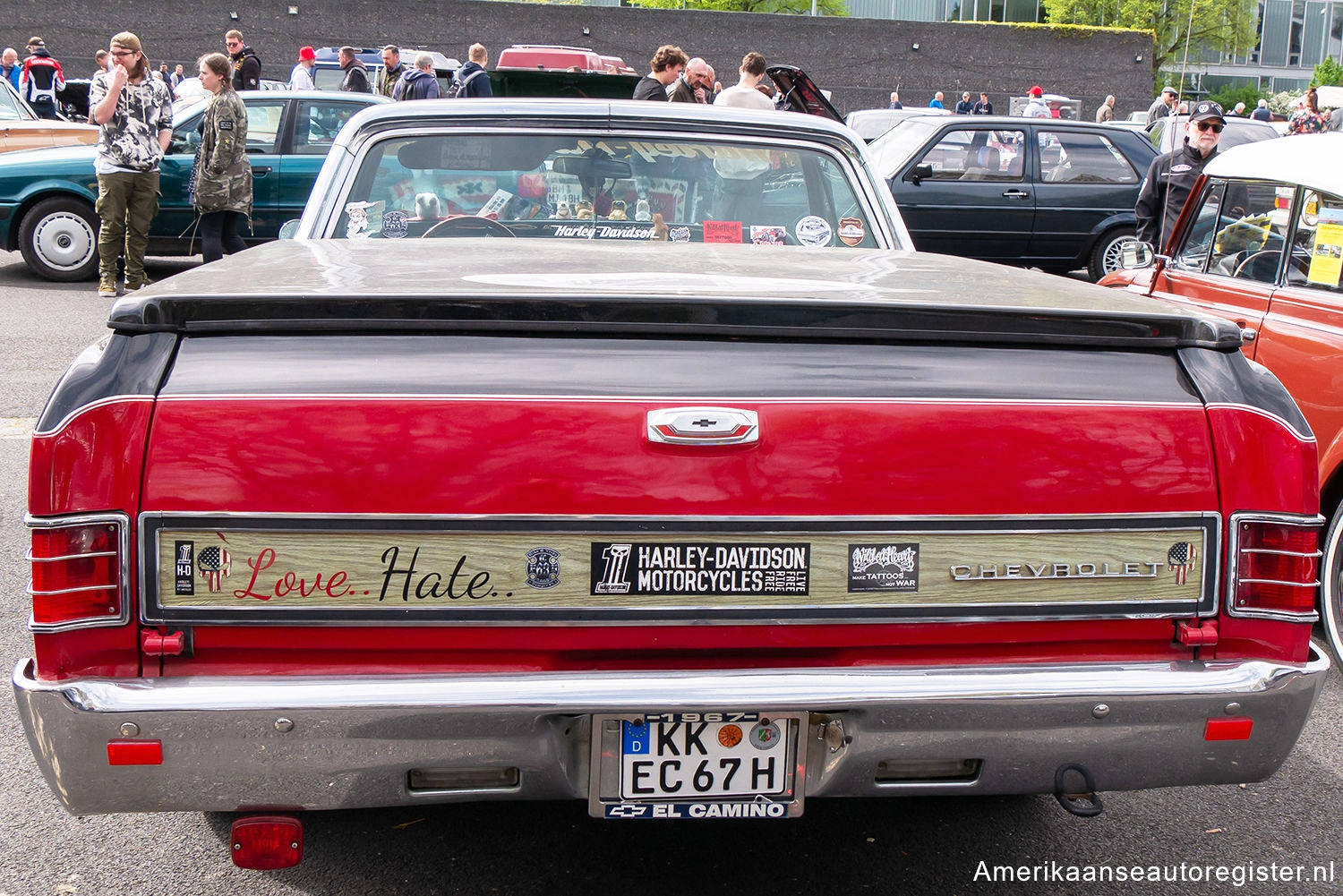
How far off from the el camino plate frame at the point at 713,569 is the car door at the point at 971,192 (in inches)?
416

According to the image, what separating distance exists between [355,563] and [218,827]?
1.34m

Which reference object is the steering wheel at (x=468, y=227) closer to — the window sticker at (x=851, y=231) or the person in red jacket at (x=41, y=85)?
the window sticker at (x=851, y=231)

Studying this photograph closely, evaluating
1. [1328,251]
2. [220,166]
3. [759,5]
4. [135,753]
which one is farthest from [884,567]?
[759,5]

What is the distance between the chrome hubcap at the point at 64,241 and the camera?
38.5 ft

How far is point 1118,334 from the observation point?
2.50 metres

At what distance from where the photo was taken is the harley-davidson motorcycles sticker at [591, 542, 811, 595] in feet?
7.56

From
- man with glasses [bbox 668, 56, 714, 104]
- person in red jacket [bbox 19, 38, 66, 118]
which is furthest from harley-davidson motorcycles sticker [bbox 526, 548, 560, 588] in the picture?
person in red jacket [bbox 19, 38, 66, 118]

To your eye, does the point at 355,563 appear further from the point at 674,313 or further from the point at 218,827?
the point at 218,827

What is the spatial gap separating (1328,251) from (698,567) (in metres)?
3.57

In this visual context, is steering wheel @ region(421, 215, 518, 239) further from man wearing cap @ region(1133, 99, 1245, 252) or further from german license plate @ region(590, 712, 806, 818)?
man wearing cap @ region(1133, 99, 1245, 252)

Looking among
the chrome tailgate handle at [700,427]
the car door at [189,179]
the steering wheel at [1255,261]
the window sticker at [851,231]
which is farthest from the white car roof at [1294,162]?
the car door at [189,179]

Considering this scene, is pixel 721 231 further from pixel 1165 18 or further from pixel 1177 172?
pixel 1165 18

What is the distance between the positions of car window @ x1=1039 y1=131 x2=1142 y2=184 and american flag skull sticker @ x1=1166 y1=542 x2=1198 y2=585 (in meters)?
11.2

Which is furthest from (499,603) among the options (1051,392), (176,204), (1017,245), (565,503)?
(1017,245)
